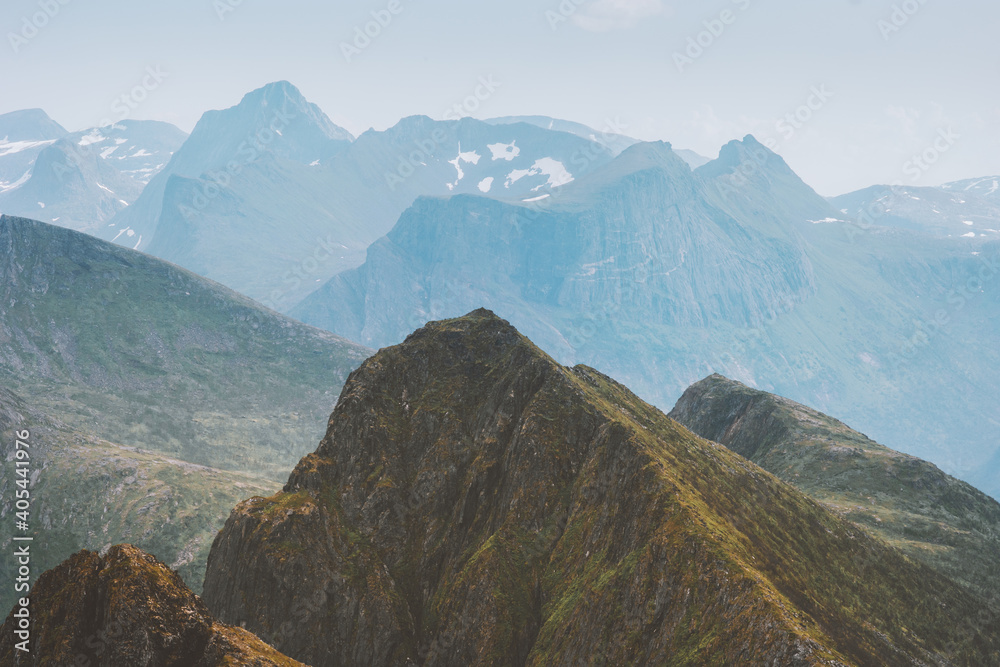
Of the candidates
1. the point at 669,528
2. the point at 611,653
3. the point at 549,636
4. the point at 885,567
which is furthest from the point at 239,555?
the point at 885,567

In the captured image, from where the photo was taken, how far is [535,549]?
338 ft

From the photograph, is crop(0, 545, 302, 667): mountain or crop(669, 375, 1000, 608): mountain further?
crop(669, 375, 1000, 608): mountain

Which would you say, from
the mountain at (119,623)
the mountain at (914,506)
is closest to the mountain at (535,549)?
the mountain at (914,506)

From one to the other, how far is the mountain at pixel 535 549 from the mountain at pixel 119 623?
151ft

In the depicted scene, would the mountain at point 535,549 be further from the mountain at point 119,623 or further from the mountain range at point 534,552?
the mountain at point 119,623

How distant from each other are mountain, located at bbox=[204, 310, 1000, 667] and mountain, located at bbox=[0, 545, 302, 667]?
46034 mm

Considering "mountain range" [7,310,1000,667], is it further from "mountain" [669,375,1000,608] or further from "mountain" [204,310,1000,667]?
"mountain" [669,375,1000,608]

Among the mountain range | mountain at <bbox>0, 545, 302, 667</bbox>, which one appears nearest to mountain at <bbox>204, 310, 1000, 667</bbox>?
the mountain range

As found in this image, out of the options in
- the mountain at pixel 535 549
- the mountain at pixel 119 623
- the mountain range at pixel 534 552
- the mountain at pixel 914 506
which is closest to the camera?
the mountain at pixel 119 623

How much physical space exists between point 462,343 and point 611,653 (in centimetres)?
6986

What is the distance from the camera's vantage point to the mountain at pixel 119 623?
51.9 m

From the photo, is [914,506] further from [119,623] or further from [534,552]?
A: [119,623]

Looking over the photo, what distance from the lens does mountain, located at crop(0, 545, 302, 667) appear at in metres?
51.9

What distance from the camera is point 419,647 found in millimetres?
101062
